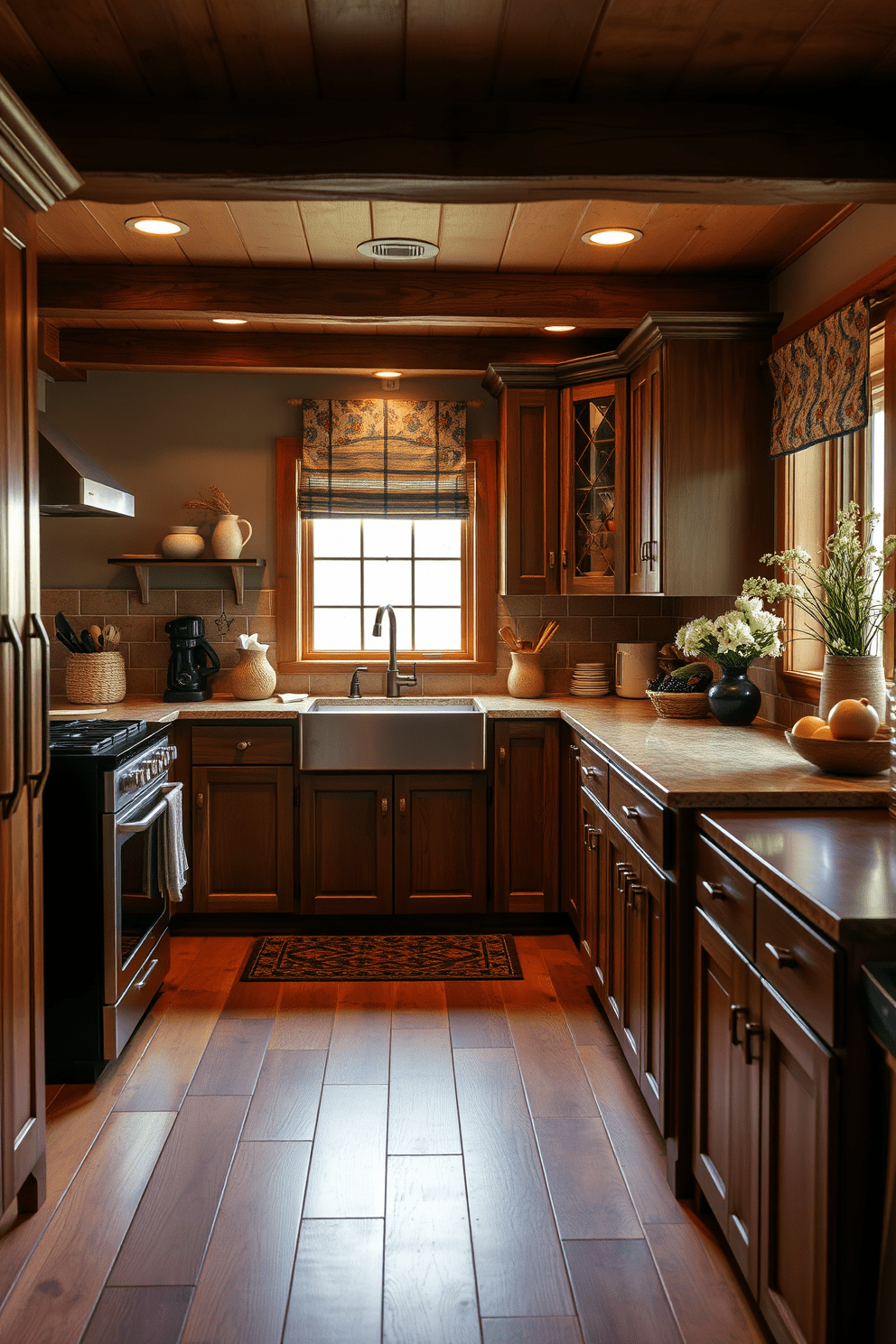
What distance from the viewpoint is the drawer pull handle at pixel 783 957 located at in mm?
1706

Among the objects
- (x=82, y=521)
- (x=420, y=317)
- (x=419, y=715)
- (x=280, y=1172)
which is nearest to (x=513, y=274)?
(x=420, y=317)

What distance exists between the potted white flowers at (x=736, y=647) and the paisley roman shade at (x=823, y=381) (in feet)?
1.93

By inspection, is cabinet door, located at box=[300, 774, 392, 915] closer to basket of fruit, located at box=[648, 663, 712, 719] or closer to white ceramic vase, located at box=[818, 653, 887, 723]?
basket of fruit, located at box=[648, 663, 712, 719]

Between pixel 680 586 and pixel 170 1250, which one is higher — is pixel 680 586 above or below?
above

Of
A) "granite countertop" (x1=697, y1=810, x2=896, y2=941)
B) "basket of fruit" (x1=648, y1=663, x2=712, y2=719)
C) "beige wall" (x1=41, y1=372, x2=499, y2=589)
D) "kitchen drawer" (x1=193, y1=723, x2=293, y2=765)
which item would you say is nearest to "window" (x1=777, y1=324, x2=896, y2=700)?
"basket of fruit" (x1=648, y1=663, x2=712, y2=719)

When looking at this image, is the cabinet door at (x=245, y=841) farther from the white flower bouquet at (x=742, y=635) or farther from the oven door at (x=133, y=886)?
the white flower bouquet at (x=742, y=635)

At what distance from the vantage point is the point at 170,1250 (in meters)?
2.17

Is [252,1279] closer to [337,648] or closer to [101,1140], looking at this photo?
[101,1140]

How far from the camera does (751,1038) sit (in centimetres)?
189

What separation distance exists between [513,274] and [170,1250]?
10.6 feet

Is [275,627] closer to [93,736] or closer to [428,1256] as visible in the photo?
[93,736]

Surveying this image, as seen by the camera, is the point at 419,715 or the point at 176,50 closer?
the point at 176,50

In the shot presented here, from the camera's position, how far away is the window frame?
193 inches

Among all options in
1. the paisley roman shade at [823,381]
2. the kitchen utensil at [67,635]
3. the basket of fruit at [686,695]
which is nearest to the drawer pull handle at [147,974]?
the kitchen utensil at [67,635]
